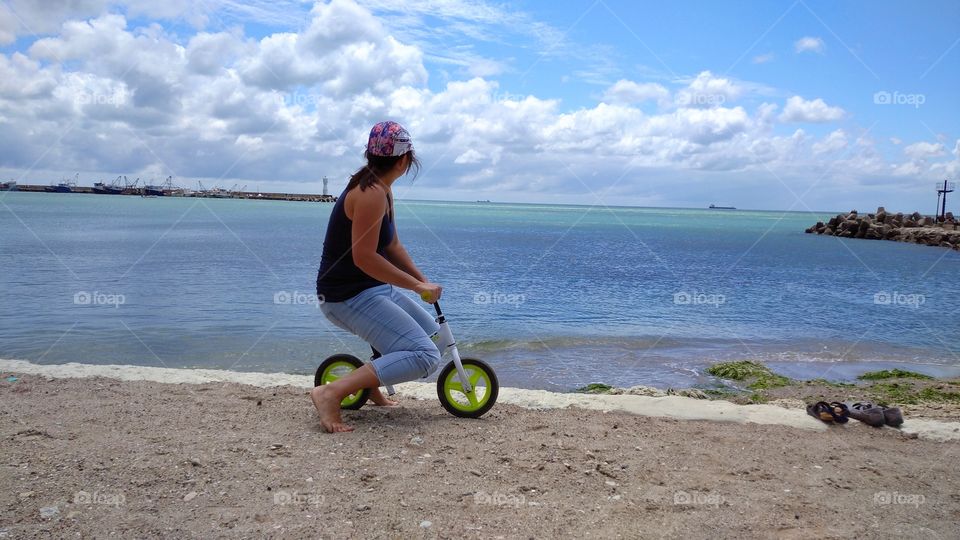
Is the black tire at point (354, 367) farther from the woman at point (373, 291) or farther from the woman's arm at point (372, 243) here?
the woman's arm at point (372, 243)

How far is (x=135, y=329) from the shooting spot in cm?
1435

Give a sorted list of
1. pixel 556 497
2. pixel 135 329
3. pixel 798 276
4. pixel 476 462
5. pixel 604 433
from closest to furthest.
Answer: pixel 556 497
pixel 476 462
pixel 604 433
pixel 135 329
pixel 798 276

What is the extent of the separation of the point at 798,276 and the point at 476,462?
35.7m

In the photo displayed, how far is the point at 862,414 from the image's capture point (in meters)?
6.30

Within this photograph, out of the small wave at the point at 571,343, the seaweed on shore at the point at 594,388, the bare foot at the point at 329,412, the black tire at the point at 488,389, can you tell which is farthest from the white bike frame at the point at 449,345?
the small wave at the point at 571,343

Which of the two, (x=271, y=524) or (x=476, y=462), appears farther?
(x=476, y=462)

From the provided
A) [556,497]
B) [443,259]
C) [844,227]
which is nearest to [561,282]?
[443,259]

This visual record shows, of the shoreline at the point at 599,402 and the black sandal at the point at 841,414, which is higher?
the black sandal at the point at 841,414

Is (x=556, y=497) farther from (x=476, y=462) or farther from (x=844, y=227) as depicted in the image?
(x=844, y=227)

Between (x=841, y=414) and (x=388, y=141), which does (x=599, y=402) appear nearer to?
(x=841, y=414)

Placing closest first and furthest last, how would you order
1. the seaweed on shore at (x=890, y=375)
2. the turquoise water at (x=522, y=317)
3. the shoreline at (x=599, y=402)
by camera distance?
the shoreline at (x=599, y=402) → the seaweed on shore at (x=890, y=375) → the turquoise water at (x=522, y=317)

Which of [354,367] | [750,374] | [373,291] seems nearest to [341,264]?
[373,291]

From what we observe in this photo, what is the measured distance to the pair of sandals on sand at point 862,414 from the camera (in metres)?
6.22

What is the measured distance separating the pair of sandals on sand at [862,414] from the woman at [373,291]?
355 centimetres
